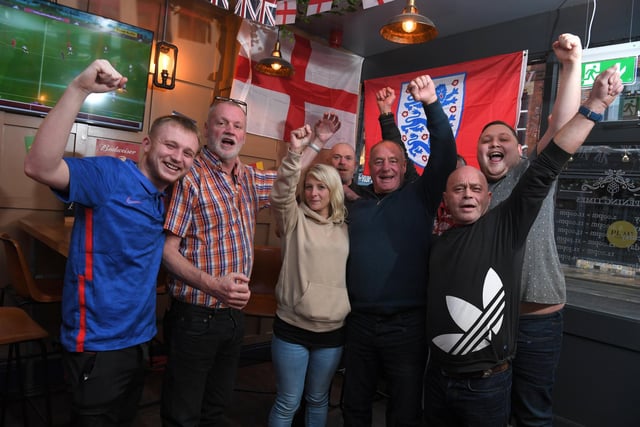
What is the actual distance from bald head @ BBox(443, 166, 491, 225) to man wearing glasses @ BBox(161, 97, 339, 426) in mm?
927

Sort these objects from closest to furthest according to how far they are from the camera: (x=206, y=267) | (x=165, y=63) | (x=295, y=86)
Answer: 1. (x=206, y=267)
2. (x=165, y=63)
3. (x=295, y=86)

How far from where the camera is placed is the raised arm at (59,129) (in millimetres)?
Result: 1220

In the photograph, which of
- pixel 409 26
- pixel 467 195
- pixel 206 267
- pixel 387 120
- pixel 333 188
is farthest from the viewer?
pixel 409 26

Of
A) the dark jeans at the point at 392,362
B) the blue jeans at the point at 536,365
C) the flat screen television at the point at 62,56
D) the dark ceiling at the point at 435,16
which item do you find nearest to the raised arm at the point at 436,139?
the dark jeans at the point at 392,362

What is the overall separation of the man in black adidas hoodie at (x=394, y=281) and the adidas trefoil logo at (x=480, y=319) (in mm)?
290

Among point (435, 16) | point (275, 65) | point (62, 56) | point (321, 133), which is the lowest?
point (321, 133)

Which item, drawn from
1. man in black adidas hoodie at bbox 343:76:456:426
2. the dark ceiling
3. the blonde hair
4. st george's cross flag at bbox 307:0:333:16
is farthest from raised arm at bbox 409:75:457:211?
the dark ceiling

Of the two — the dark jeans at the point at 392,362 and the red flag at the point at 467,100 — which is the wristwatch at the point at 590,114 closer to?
the dark jeans at the point at 392,362

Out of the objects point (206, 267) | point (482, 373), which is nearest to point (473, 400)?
point (482, 373)

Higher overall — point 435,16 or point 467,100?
point 435,16

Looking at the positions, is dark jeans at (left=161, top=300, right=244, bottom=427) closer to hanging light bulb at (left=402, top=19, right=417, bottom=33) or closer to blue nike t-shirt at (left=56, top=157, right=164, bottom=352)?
blue nike t-shirt at (left=56, top=157, right=164, bottom=352)

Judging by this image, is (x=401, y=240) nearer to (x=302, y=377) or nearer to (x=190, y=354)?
(x=302, y=377)

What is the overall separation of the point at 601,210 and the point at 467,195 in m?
2.33

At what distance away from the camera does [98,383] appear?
144cm
